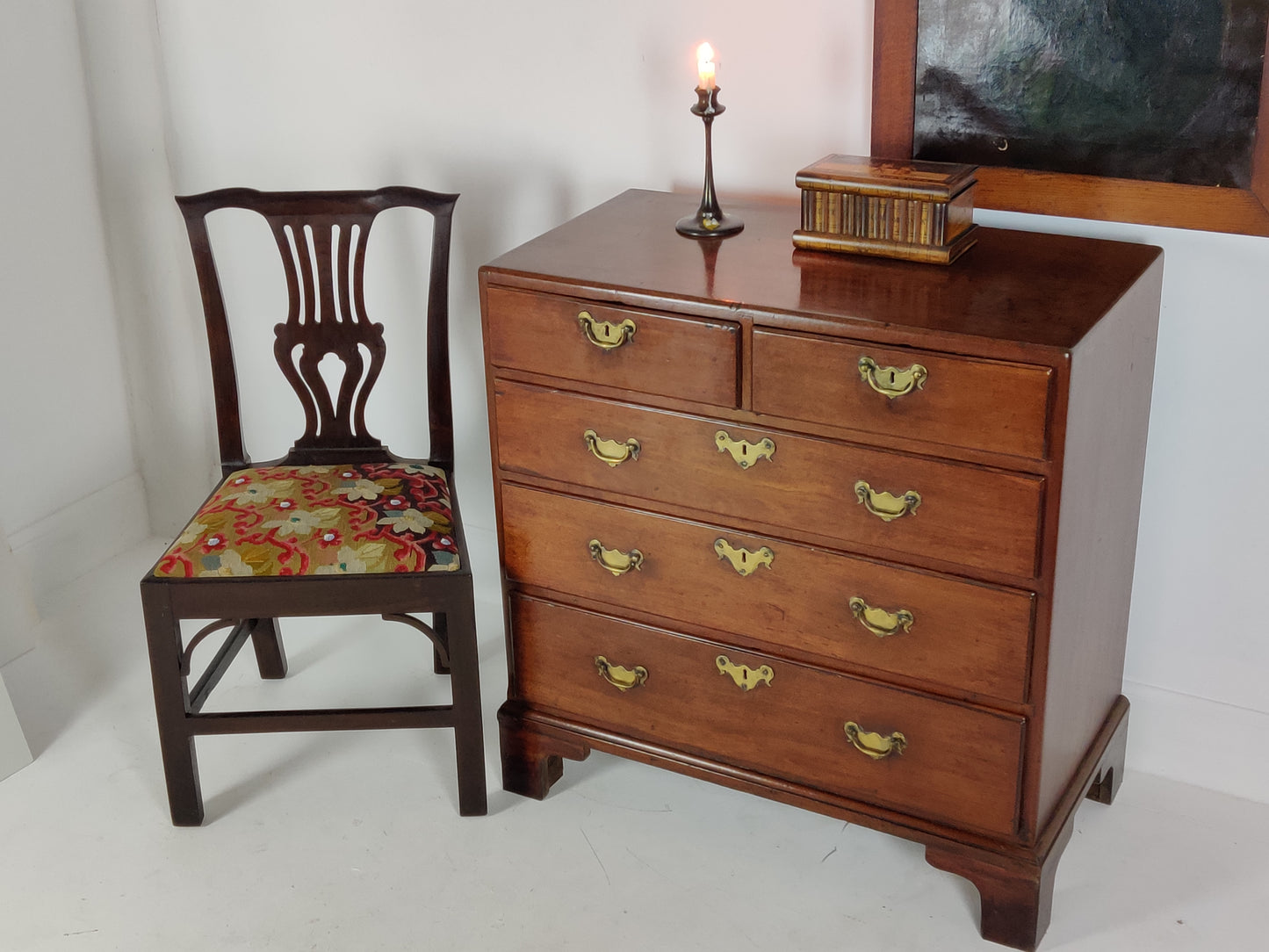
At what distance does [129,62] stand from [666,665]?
1.79 m

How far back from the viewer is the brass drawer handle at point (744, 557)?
196 centimetres

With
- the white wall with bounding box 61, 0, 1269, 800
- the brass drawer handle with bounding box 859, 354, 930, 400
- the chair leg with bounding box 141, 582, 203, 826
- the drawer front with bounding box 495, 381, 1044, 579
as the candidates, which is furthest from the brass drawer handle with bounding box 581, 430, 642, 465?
the chair leg with bounding box 141, 582, 203, 826

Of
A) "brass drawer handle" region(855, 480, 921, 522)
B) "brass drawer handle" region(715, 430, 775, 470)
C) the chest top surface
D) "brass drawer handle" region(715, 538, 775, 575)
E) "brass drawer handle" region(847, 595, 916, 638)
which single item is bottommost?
"brass drawer handle" region(847, 595, 916, 638)

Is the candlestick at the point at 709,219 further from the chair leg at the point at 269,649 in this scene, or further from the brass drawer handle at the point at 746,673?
the chair leg at the point at 269,649

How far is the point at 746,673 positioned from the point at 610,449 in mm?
402

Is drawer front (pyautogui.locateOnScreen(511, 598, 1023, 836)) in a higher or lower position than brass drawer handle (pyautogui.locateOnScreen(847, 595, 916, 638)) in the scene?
lower

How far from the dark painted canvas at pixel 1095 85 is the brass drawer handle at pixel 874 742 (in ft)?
2.95

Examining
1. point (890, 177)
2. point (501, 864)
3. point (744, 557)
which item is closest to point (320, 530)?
point (501, 864)

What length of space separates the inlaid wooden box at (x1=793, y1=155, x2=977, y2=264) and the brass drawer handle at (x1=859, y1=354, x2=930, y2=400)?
251mm

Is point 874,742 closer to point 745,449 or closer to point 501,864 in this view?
point 745,449

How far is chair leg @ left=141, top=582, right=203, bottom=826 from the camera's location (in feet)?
7.09

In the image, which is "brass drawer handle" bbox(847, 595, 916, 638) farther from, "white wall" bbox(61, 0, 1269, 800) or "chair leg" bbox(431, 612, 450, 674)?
"chair leg" bbox(431, 612, 450, 674)

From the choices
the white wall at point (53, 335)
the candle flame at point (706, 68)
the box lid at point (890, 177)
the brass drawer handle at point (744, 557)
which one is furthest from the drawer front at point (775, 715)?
the white wall at point (53, 335)

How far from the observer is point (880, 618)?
6.26 ft
